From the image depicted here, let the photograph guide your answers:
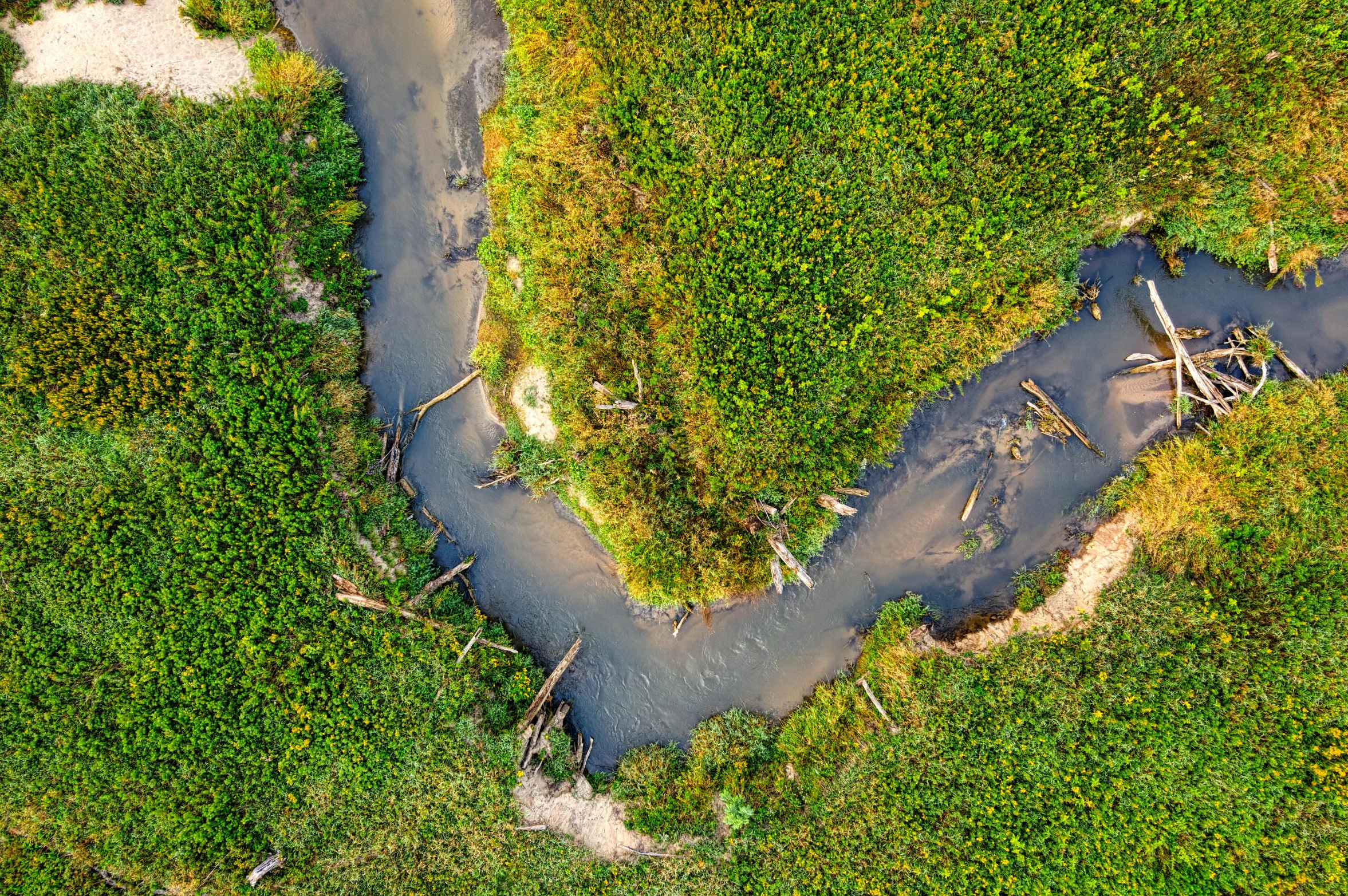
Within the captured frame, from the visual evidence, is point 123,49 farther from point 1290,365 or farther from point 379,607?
point 1290,365

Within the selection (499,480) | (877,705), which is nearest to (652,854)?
(877,705)

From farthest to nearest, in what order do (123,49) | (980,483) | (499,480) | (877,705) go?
(499,480) < (980,483) < (123,49) < (877,705)

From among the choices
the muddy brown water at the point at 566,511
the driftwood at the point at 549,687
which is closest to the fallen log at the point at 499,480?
the muddy brown water at the point at 566,511

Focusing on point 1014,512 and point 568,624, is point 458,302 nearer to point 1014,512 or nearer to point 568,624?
point 568,624

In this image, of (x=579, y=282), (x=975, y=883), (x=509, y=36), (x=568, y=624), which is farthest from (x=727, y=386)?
(x=975, y=883)

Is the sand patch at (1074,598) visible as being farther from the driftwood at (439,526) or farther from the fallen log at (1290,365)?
the driftwood at (439,526)

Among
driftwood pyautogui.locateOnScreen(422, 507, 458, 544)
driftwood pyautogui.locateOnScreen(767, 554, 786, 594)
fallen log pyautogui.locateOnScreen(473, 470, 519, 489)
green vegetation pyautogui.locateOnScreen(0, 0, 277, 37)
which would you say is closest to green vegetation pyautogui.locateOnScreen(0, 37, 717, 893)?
driftwood pyautogui.locateOnScreen(422, 507, 458, 544)
